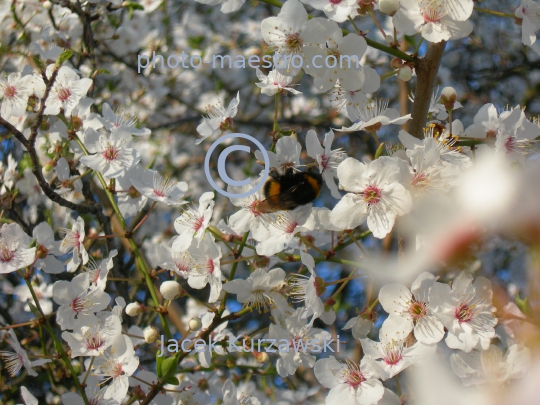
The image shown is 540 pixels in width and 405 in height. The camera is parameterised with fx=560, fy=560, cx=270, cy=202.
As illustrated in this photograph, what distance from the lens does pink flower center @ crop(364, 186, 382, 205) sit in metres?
0.94

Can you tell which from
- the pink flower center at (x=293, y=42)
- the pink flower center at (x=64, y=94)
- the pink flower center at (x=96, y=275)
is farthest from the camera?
the pink flower center at (x=64, y=94)

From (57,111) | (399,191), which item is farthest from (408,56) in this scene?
(57,111)

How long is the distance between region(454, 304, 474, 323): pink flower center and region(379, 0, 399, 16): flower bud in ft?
1.66

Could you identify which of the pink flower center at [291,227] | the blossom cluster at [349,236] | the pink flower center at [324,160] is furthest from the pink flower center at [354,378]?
the pink flower center at [324,160]

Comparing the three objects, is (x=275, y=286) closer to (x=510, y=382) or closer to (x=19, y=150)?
(x=510, y=382)

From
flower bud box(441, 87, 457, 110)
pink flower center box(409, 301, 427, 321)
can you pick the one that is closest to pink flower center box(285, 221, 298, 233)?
pink flower center box(409, 301, 427, 321)

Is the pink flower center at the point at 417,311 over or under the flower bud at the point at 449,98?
under

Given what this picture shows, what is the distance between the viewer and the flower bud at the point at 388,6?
Answer: 92 cm

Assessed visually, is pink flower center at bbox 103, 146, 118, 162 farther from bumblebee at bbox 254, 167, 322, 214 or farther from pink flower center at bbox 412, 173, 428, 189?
pink flower center at bbox 412, 173, 428, 189

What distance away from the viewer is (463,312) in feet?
3.08

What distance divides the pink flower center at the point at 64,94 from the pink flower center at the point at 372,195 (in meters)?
0.85

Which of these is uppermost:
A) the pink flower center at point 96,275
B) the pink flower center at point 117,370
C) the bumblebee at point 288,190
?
the bumblebee at point 288,190

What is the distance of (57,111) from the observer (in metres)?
1.38

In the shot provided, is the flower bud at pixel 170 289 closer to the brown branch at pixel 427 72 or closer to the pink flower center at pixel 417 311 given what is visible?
the pink flower center at pixel 417 311
